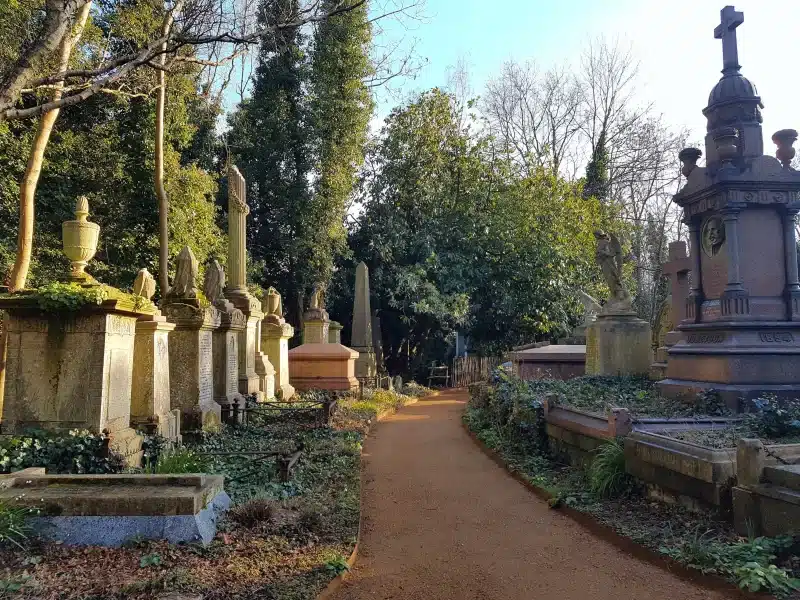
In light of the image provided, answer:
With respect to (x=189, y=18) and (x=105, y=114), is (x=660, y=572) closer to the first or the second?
(x=189, y=18)

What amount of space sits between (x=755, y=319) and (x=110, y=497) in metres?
8.41

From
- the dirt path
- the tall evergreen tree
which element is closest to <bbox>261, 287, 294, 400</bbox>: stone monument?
the dirt path

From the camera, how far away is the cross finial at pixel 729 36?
31.0 ft

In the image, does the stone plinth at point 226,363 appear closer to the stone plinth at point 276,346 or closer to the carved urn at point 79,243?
the stone plinth at point 276,346

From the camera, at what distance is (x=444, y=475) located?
26.3 feet

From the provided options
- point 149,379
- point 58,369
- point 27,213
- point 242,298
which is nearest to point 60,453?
point 58,369

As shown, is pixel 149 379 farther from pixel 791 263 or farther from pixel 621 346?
pixel 621 346

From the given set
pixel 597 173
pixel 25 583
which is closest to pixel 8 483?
pixel 25 583

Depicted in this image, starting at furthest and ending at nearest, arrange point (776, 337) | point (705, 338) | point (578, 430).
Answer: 1. point (705, 338)
2. point (776, 337)
3. point (578, 430)

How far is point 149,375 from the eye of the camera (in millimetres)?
7773

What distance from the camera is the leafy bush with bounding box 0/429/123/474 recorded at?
5.57m

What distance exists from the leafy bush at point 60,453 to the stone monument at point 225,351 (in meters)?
4.46

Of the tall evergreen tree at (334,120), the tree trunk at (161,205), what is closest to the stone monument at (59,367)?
the tree trunk at (161,205)

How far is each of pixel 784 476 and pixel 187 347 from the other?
7.84m
